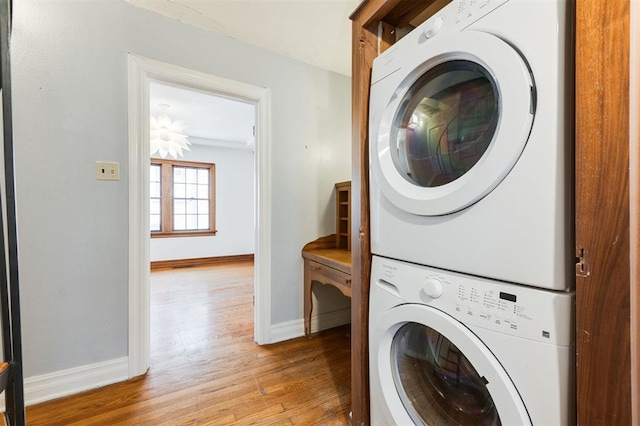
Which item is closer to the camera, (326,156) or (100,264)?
(100,264)

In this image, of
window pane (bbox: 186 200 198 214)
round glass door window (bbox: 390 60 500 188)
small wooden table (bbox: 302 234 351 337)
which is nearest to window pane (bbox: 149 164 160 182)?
window pane (bbox: 186 200 198 214)

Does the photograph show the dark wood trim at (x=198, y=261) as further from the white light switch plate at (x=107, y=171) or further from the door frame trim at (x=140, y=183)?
the white light switch plate at (x=107, y=171)

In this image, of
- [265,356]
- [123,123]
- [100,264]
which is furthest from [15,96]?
[265,356]

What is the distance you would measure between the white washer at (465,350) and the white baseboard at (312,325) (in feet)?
3.64

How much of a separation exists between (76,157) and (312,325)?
1855mm

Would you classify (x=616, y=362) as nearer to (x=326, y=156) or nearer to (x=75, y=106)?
(x=326, y=156)

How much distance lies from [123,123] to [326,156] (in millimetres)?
1354

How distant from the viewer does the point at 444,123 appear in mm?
814

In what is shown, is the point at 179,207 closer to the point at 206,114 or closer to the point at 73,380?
the point at 206,114

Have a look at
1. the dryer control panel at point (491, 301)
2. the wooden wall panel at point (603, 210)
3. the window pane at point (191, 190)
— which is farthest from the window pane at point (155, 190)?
the wooden wall panel at point (603, 210)

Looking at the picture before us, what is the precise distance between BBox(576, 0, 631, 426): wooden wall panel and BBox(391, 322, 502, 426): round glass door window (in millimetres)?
238

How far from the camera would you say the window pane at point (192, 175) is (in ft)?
16.0

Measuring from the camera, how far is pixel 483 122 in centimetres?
70

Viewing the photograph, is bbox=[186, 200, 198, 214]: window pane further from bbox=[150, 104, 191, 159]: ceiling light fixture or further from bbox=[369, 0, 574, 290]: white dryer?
bbox=[369, 0, 574, 290]: white dryer
